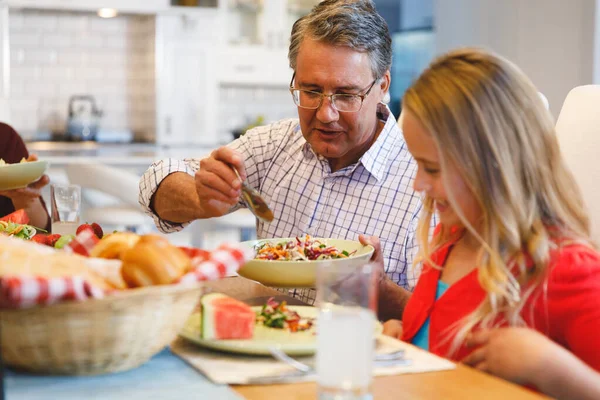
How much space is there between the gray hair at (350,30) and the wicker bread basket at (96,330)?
1182 millimetres

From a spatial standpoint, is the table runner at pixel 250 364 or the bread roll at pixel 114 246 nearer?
the table runner at pixel 250 364

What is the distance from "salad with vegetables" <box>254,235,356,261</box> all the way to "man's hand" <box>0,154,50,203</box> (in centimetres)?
105

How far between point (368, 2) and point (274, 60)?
447 centimetres

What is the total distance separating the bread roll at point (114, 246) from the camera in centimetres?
117

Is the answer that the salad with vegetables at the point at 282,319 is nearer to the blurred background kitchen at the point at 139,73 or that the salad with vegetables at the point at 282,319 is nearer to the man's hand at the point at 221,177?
the man's hand at the point at 221,177

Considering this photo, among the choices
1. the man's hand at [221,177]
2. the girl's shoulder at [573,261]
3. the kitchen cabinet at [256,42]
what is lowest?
the girl's shoulder at [573,261]

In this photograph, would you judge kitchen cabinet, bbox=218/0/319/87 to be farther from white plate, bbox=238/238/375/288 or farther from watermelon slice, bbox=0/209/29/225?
white plate, bbox=238/238/375/288

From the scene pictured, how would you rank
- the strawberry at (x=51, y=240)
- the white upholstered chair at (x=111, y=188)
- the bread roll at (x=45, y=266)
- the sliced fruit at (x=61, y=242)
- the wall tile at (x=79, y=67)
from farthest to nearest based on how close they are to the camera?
the wall tile at (x=79, y=67) → the white upholstered chair at (x=111, y=188) → the strawberry at (x=51, y=240) → the sliced fruit at (x=61, y=242) → the bread roll at (x=45, y=266)

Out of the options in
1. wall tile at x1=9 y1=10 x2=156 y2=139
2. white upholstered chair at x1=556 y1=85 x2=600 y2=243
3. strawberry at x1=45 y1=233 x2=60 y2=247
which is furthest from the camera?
wall tile at x1=9 y1=10 x2=156 y2=139

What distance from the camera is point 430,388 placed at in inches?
40.4

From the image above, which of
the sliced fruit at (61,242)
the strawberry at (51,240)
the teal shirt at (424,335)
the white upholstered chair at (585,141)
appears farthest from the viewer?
the white upholstered chair at (585,141)

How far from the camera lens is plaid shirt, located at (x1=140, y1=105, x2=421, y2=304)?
6.77ft

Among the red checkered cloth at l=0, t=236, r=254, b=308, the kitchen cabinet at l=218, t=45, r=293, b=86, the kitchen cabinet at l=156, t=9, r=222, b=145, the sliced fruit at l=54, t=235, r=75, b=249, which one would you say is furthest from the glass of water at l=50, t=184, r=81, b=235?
the kitchen cabinet at l=218, t=45, r=293, b=86

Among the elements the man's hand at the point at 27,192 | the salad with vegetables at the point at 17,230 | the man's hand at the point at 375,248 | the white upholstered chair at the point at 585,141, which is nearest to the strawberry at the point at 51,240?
the salad with vegetables at the point at 17,230
